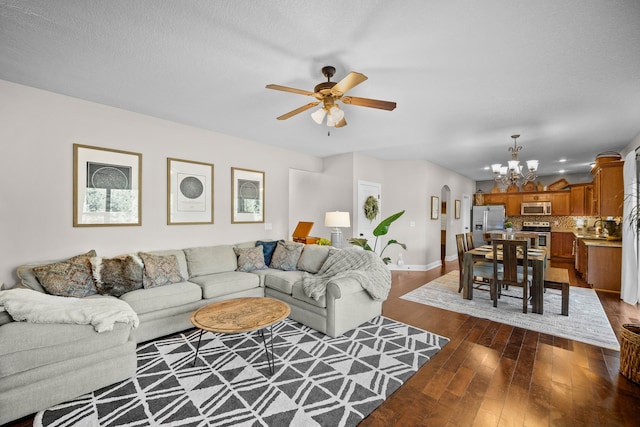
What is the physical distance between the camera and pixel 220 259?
3.81 m

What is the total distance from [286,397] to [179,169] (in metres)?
3.24

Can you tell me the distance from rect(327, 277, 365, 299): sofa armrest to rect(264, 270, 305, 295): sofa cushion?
0.60 m

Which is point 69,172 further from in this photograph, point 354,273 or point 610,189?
point 610,189

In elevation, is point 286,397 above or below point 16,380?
below

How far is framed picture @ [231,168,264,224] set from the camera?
445 centimetres

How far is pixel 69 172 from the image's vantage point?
3.00 meters

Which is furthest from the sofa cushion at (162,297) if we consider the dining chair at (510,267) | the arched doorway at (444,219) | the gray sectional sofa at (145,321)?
the arched doorway at (444,219)

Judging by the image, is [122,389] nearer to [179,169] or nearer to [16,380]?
[16,380]

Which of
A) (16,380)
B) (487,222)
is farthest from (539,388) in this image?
(487,222)

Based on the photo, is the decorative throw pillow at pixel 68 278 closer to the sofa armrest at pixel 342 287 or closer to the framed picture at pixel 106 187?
the framed picture at pixel 106 187

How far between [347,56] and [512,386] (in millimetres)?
2909

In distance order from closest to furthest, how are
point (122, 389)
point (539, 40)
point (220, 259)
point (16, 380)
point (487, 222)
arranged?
1. point (16, 380)
2. point (539, 40)
3. point (122, 389)
4. point (220, 259)
5. point (487, 222)

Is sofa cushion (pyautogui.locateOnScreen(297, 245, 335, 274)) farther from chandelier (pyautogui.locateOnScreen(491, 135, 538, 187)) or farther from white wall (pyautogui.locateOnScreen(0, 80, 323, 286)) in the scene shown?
chandelier (pyautogui.locateOnScreen(491, 135, 538, 187))

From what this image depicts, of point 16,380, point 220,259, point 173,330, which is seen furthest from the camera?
point 220,259
